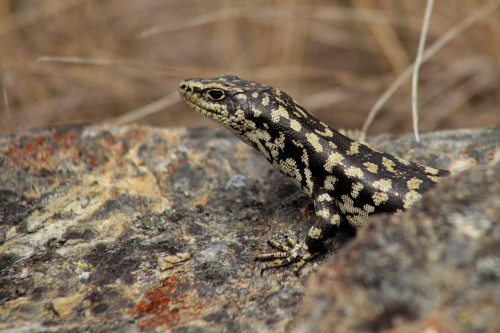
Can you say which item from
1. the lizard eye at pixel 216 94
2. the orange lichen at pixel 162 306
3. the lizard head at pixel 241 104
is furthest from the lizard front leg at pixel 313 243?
the lizard eye at pixel 216 94

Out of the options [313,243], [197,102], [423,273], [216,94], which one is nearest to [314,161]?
[313,243]

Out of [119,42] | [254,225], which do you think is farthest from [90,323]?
[119,42]

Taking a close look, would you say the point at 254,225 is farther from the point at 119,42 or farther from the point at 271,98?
the point at 119,42

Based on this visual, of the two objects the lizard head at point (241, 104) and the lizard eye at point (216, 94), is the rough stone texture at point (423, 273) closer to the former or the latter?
the lizard head at point (241, 104)

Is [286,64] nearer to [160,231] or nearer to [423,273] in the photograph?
[160,231]

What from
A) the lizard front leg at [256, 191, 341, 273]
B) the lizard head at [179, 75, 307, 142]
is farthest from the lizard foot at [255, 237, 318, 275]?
the lizard head at [179, 75, 307, 142]

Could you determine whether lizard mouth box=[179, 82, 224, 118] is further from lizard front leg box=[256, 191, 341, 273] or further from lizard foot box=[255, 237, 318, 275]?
lizard foot box=[255, 237, 318, 275]
